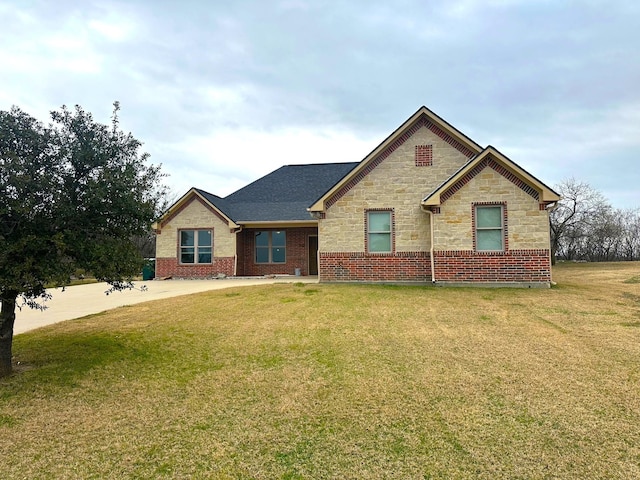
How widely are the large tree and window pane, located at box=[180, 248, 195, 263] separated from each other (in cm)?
1536

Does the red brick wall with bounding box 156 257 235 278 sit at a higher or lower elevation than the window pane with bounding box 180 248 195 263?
lower

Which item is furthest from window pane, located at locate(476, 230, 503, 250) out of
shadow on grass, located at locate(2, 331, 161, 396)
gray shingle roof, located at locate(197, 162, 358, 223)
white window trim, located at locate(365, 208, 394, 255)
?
shadow on grass, located at locate(2, 331, 161, 396)

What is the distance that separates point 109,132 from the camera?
5.92 metres

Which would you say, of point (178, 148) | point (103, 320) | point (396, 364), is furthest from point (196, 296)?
point (178, 148)

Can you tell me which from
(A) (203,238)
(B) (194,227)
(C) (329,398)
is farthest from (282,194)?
(C) (329,398)

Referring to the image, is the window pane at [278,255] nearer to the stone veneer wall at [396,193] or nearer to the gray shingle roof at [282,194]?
the gray shingle roof at [282,194]

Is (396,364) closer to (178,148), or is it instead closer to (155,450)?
(155,450)

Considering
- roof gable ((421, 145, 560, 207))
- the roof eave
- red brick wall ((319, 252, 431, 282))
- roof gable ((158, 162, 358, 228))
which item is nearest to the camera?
roof gable ((421, 145, 560, 207))

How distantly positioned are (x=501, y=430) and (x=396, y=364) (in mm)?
1999

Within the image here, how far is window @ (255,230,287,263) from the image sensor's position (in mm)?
21672

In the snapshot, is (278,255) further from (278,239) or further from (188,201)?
(188,201)

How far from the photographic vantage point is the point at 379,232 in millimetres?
15195

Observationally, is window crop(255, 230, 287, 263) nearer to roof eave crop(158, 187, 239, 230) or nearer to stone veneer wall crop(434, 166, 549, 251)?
roof eave crop(158, 187, 239, 230)

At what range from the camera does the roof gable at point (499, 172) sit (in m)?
13.1
